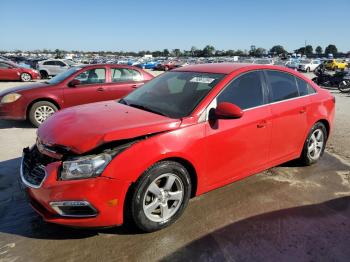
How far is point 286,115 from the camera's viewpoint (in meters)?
4.62

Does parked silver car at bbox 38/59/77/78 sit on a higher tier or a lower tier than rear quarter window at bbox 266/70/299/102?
lower

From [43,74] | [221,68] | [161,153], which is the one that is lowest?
[43,74]

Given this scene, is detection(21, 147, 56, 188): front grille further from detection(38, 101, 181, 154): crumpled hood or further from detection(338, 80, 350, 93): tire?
detection(338, 80, 350, 93): tire

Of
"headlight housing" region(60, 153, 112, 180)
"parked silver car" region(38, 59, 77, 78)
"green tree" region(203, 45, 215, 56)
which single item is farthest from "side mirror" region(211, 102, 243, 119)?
"green tree" region(203, 45, 215, 56)

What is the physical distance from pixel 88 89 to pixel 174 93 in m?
4.64

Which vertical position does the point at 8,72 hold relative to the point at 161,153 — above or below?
below

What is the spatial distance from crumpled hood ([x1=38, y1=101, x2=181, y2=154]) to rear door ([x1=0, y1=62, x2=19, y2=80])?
1925 centimetres

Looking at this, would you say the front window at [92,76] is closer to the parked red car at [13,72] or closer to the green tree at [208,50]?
the parked red car at [13,72]

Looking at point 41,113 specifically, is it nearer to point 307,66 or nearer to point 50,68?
point 50,68

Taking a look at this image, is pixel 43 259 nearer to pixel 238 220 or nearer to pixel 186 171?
pixel 186 171

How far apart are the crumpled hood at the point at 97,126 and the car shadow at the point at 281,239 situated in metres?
1.17

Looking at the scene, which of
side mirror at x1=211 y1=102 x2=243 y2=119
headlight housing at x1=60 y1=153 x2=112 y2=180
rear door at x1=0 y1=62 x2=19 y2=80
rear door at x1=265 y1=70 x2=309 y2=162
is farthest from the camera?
rear door at x1=0 y1=62 x2=19 y2=80

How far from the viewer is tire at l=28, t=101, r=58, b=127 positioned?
26.7 ft

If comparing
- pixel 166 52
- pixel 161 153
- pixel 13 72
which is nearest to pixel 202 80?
pixel 161 153
